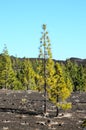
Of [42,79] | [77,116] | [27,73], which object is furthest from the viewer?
[27,73]

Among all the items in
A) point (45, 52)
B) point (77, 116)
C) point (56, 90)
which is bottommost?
point (77, 116)

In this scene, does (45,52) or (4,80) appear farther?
(4,80)

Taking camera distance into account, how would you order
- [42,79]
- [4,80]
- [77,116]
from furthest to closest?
1. [4,80]
2. [42,79]
3. [77,116]

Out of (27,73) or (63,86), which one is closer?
(63,86)

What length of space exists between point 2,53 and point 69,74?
30.2 metres

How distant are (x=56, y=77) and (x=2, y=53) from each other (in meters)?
56.7

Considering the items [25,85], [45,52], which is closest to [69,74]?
[25,85]

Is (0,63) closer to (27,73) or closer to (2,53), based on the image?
(2,53)

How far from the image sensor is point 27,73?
118m

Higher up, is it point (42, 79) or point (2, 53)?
point (2, 53)

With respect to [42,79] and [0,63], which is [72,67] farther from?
[42,79]

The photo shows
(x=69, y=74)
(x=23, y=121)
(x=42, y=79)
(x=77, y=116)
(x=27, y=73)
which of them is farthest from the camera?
(x=69, y=74)

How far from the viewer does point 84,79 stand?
12088cm

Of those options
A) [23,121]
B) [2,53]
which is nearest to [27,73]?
[2,53]
